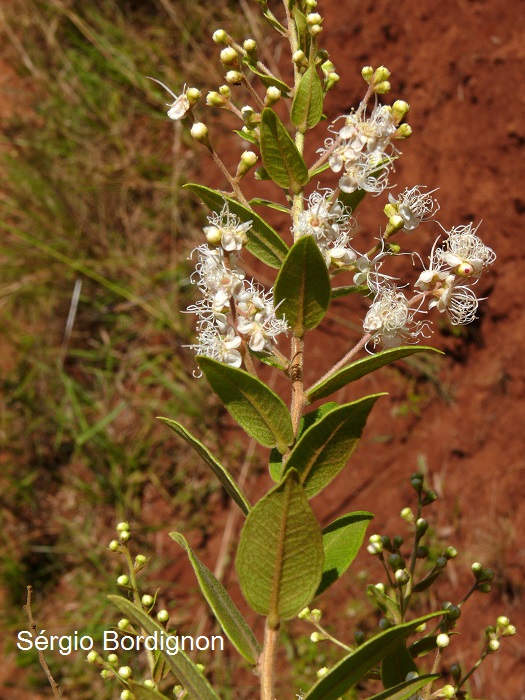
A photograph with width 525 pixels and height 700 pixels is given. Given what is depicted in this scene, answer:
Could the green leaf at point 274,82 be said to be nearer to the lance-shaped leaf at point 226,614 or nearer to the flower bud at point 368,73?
the flower bud at point 368,73

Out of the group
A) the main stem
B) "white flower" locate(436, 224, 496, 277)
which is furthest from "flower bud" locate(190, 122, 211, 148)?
the main stem

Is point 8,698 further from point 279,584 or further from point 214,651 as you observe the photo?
point 279,584

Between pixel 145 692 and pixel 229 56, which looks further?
pixel 229 56

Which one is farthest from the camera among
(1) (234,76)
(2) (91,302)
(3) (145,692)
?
(2) (91,302)

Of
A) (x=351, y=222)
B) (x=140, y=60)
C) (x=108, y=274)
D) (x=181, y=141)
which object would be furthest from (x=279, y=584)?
(x=140, y=60)

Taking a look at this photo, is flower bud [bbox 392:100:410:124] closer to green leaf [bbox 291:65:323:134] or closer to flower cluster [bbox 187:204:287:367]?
green leaf [bbox 291:65:323:134]

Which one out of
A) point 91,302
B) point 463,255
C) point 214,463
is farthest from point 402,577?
point 91,302

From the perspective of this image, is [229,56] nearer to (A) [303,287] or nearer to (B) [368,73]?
(B) [368,73]

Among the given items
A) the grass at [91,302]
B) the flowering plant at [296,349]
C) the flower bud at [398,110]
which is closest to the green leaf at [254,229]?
the flowering plant at [296,349]
